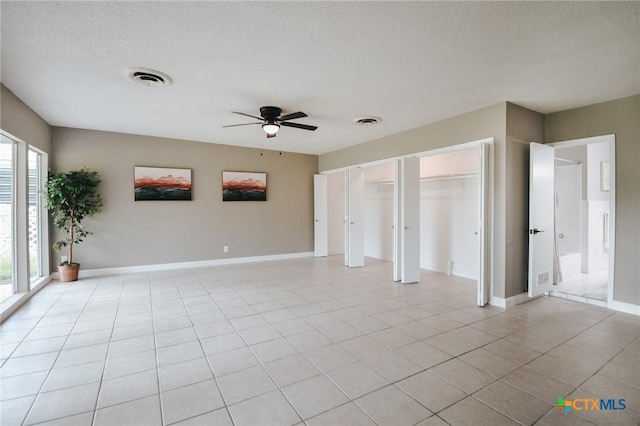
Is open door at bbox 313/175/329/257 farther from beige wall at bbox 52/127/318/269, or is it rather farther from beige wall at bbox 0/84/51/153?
beige wall at bbox 0/84/51/153

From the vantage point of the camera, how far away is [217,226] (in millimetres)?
6609

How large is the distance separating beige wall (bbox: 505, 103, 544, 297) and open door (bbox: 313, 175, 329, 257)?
438 cm

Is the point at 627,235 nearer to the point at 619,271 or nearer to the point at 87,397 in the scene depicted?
the point at 619,271

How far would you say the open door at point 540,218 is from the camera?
3998 millimetres

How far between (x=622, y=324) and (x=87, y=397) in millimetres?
5069

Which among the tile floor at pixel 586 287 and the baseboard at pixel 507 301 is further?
the tile floor at pixel 586 287

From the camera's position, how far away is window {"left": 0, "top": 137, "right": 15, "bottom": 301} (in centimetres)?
377

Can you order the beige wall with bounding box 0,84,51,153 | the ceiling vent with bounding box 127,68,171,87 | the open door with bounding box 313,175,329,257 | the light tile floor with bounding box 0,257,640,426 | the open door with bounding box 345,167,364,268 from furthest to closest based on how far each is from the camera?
the open door with bounding box 313,175,329,257 → the open door with bounding box 345,167,364,268 → the beige wall with bounding box 0,84,51,153 → the ceiling vent with bounding box 127,68,171,87 → the light tile floor with bounding box 0,257,640,426

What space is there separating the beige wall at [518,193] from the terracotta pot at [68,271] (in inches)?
264

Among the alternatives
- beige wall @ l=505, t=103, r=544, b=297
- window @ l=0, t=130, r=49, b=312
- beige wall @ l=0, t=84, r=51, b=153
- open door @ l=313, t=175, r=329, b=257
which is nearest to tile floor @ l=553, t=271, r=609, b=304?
beige wall @ l=505, t=103, r=544, b=297

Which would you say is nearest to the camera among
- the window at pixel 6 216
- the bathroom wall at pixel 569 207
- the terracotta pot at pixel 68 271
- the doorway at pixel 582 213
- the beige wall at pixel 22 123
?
the beige wall at pixel 22 123

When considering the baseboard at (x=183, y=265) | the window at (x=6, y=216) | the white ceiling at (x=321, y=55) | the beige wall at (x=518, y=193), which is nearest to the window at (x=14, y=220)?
the window at (x=6, y=216)

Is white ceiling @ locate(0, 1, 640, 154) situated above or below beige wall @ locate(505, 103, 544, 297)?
above

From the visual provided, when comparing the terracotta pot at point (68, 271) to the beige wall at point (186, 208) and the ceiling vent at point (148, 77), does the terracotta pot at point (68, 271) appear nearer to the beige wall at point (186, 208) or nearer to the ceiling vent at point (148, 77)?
the beige wall at point (186, 208)
